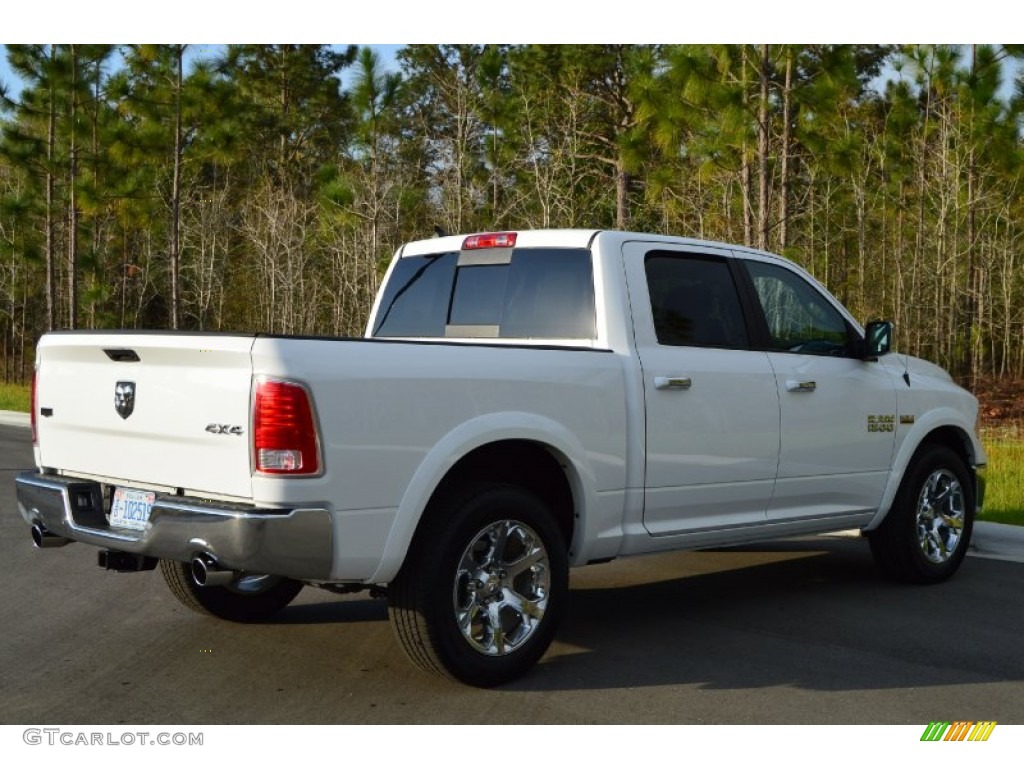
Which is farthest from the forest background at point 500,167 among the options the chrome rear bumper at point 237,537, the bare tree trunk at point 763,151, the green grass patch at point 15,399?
the chrome rear bumper at point 237,537

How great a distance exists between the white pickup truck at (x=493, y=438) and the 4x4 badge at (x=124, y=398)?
17 millimetres

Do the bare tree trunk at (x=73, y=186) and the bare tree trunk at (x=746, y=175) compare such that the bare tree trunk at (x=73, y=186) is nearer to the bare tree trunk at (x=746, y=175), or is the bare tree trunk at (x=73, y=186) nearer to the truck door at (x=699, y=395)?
the bare tree trunk at (x=746, y=175)

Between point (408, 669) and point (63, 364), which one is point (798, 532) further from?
point (63, 364)

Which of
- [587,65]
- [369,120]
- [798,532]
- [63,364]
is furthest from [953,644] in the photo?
[587,65]

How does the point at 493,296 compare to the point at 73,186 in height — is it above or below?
below

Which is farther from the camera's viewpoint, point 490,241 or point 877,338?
point 877,338

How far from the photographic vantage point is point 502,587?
555 centimetres

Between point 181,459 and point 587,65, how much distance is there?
3084 centimetres

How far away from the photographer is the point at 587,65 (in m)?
34.5

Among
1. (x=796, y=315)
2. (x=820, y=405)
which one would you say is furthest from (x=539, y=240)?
(x=820, y=405)

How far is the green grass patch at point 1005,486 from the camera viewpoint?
411 inches
